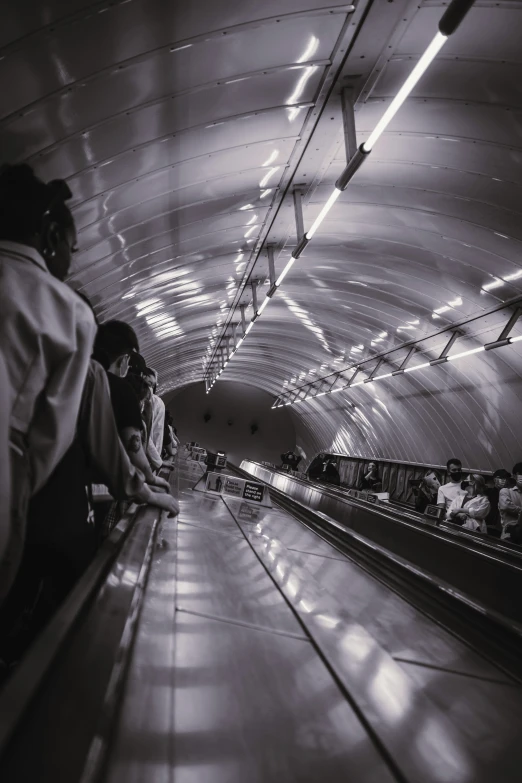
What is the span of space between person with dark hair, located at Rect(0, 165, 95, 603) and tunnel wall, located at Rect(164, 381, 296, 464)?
38185 millimetres

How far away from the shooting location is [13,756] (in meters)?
1.08

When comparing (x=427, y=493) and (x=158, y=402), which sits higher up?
(x=158, y=402)

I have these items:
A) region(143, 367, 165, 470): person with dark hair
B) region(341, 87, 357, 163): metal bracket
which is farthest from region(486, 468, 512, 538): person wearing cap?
region(341, 87, 357, 163): metal bracket

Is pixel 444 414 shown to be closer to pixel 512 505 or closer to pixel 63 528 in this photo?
pixel 512 505

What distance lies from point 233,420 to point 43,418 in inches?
1548

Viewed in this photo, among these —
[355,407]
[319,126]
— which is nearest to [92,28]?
[319,126]

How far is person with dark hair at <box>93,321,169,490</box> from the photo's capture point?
2.80m

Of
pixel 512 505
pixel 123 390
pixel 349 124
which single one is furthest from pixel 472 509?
pixel 123 390

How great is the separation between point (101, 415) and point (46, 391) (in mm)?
709

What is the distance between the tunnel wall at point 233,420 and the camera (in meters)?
40.4

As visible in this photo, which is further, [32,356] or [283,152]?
[283,152]

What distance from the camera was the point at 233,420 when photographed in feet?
134

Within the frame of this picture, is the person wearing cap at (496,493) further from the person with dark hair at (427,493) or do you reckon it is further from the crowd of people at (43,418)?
the crowd of people at (43,418)

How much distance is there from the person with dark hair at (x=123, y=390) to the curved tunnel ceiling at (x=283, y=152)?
2.79m
